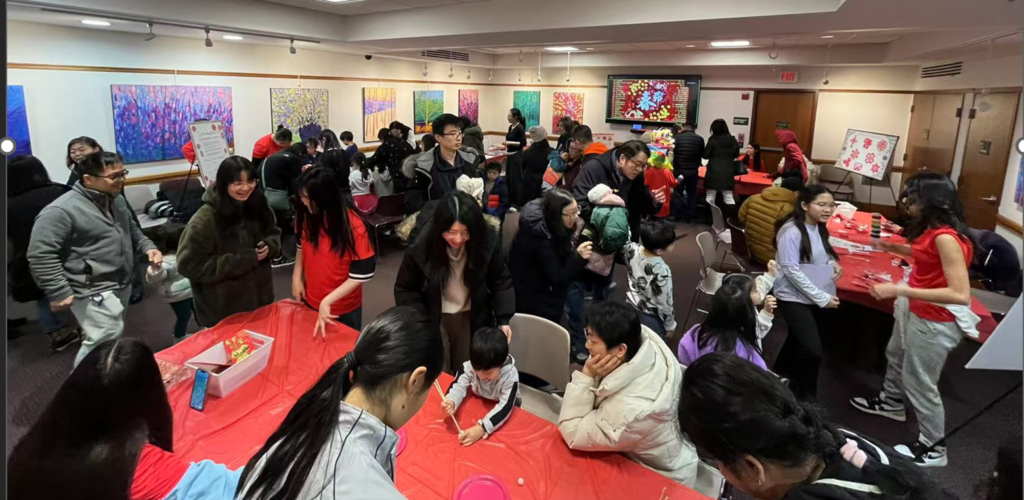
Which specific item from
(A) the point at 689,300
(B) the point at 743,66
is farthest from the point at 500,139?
(A) the point at 689,300

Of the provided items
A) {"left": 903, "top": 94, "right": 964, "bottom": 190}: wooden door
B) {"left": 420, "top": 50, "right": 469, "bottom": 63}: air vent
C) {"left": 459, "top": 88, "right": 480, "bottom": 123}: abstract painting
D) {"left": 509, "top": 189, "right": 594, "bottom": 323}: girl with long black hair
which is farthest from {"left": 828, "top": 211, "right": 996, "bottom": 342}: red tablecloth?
{"left": 459, "top": 88, "right": 480, "bottom": 123}: abstract painting

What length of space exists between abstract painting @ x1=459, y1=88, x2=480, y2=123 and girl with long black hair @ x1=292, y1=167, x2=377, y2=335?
9.43m

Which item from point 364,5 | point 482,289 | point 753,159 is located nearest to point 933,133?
point 753,159

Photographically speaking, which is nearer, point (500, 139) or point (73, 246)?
point (73, 246)

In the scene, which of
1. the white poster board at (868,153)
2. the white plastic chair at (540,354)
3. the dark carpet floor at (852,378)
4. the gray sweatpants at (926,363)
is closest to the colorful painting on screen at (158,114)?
the dark carpet floor at (852,378)

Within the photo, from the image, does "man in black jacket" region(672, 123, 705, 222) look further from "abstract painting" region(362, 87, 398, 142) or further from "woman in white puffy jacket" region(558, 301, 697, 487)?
"woman in white puffy jacket" region(558, 301, 697, 487)

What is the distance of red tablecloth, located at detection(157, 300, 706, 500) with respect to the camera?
162cm

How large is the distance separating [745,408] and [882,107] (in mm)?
9825

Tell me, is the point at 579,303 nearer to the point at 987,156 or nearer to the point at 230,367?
the point at 230,367

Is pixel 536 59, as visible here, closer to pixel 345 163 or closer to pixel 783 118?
pixel 783 118

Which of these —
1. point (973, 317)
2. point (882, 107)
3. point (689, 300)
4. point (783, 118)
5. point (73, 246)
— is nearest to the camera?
point (973, 317)

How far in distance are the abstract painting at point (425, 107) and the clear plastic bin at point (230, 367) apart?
29.2ft

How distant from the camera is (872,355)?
3.81 meters

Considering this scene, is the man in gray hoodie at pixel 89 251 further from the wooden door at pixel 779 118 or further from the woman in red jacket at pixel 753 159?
the wooden door at pixel 779 118
